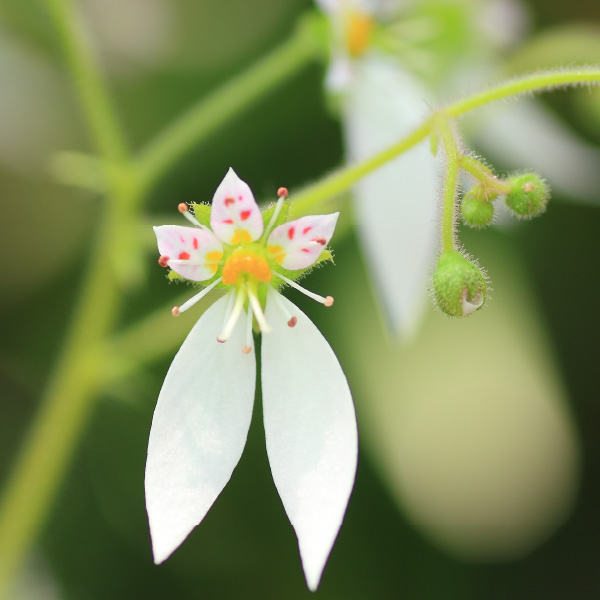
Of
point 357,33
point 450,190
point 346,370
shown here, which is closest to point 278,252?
point 450,190

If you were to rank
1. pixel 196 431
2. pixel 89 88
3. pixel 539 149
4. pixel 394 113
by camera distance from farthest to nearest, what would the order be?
pixel 539 149
pixel 394 113
pixel 89 88
pixel 196 431

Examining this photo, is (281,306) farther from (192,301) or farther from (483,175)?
(483,175)

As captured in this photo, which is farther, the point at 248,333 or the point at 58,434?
the point at 58,434

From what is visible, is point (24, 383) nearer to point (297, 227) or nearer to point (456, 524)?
point (456, 524)

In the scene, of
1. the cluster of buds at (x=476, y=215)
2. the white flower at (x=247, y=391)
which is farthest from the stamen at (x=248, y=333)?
the cluster of buds at (x=476, y=215)

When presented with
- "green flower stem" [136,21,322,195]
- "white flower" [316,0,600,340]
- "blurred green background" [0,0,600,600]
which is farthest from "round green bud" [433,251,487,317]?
"blurred green background" [0,0,600,600]
